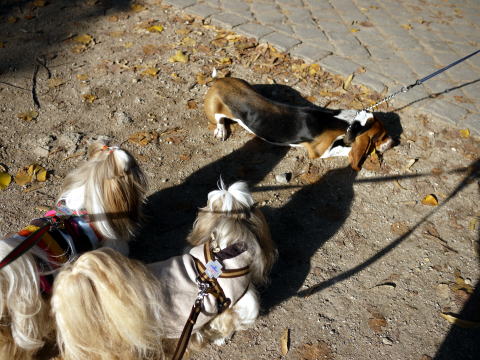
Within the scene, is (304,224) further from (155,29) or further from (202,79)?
(155,29)

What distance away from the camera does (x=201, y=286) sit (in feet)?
7.64

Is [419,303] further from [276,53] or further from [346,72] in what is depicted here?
[276,53]

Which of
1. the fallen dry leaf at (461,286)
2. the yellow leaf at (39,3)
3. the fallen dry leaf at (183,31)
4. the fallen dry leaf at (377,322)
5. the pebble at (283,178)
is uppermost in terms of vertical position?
the fallen dry leaf at (183,31)

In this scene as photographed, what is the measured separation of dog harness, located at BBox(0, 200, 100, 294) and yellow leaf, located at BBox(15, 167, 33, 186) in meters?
1.21

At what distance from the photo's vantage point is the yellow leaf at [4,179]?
3.66 meters

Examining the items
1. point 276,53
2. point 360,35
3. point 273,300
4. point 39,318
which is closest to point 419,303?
point 273,300

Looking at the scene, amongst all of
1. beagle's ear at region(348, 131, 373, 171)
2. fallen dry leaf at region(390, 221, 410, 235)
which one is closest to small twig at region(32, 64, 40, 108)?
beagle's ear at region(348, 131, 373, 171)

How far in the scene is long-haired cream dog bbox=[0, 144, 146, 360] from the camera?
200 cm

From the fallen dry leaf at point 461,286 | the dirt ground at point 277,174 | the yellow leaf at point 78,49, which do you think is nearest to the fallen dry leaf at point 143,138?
the dirt ground at point 277,174

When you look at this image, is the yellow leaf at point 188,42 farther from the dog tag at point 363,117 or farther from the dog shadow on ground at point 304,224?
the dog shadow on ground at point 304,224

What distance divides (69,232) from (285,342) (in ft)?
5.44

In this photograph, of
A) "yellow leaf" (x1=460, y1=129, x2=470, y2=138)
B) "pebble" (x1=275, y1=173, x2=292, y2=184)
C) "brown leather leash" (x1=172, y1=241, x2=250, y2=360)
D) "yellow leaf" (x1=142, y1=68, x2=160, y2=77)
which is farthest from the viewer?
"yellow leaf" (x1=142, y1=68, x2=160, y2=77)

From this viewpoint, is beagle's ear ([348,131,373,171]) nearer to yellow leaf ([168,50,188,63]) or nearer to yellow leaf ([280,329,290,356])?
yellow leaf ([280,329,290,356])

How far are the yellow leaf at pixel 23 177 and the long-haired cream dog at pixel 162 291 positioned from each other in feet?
6.46
